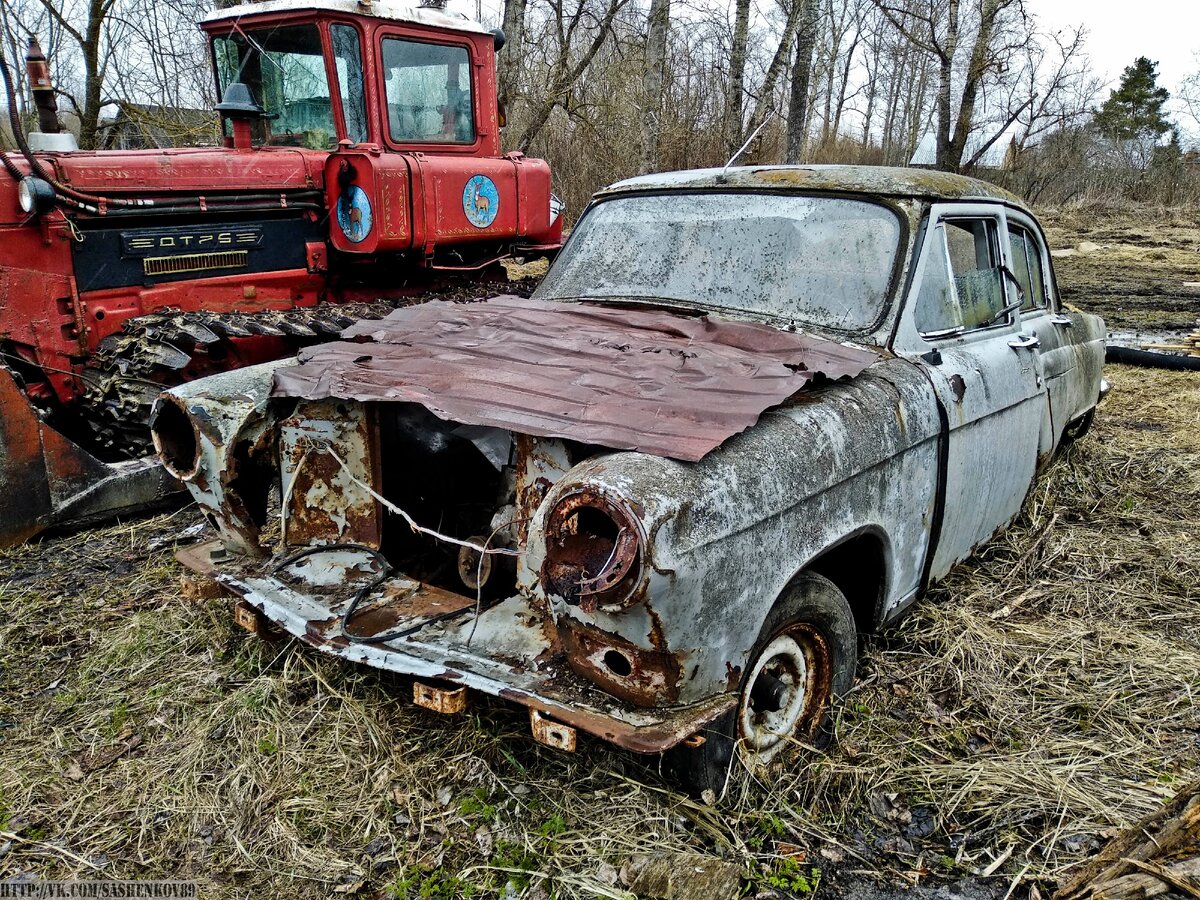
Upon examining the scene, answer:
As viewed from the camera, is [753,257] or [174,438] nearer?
[174,438]

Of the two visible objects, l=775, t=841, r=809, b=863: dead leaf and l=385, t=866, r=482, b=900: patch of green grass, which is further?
l=775, t=841, r=809, b=863: dead leaf

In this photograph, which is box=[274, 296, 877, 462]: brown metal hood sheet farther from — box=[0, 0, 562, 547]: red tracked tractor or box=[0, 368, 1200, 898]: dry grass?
box=[0, 0, 562, 547]: red tracked tractor

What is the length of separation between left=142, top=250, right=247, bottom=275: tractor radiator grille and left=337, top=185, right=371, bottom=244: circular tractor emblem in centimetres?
71

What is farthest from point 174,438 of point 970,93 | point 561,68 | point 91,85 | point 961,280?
point 970,93

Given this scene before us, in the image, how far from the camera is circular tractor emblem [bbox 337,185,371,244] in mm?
6168

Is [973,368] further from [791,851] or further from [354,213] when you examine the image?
[354,213]

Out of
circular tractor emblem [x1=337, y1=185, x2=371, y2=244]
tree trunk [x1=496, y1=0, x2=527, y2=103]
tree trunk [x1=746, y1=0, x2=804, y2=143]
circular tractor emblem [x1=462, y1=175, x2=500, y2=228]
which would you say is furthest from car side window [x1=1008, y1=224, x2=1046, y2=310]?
tree trunk [x1=496, y1=0, x2=527, y2=103]

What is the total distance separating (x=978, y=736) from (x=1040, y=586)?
1369 millimetres

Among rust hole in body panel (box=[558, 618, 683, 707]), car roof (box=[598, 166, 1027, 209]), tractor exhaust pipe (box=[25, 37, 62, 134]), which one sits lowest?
rust hole in body panel (box=[558, 618, 683, 707])

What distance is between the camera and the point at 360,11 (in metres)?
6.08

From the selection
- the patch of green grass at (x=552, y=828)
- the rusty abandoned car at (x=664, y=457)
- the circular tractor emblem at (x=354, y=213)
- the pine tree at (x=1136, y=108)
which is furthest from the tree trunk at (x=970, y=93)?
the pine tree at (x=1136, y=108)

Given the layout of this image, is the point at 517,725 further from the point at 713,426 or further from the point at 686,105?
the point at 686,105

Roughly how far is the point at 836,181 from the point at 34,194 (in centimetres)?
435

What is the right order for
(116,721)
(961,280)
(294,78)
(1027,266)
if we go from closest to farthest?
(116,721) < (961,280) < (1027,266) < (294,78)
